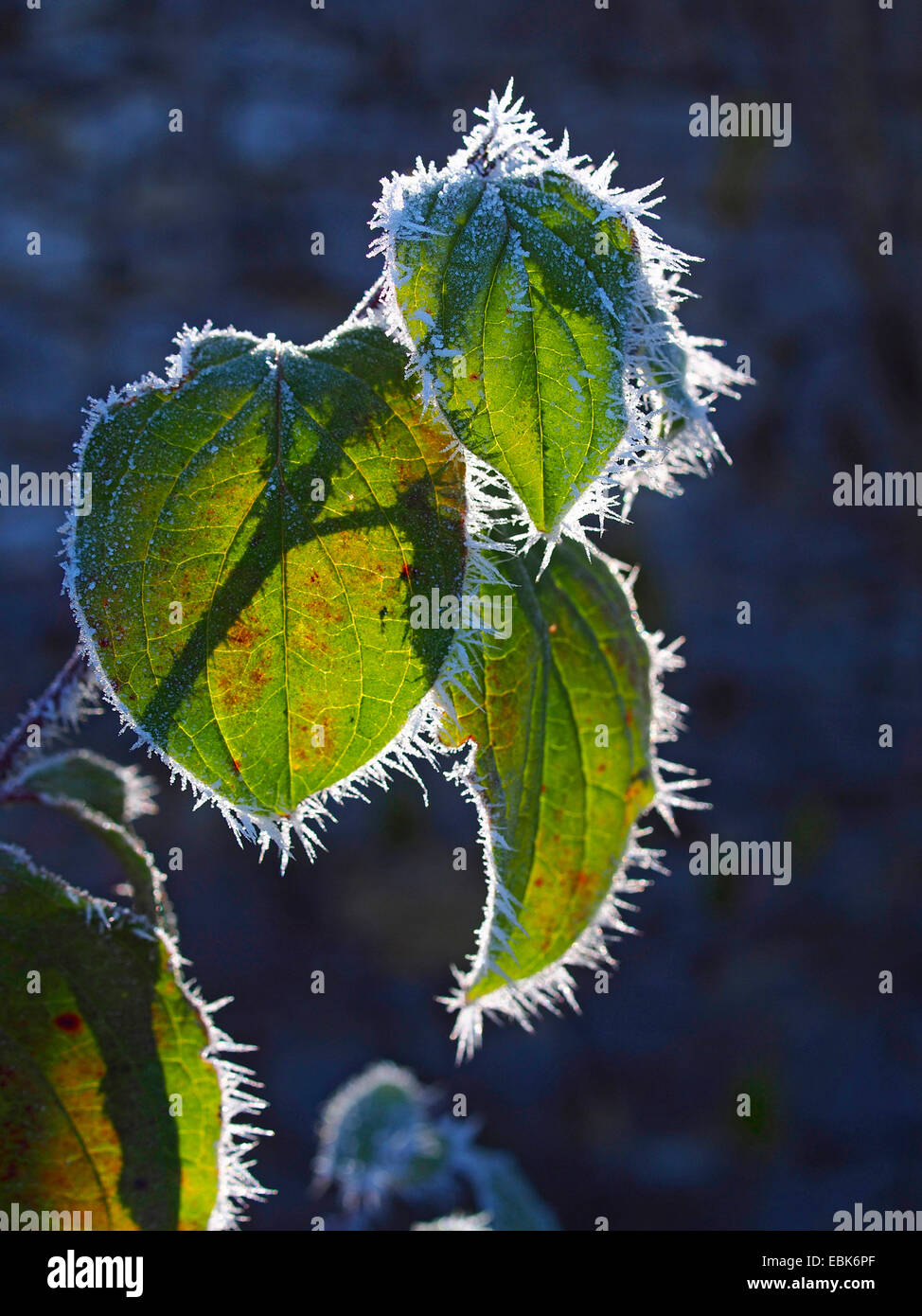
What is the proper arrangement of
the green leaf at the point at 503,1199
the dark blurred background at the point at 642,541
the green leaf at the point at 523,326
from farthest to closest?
the dark blurred background at the point at 642,541
the green leaf at the point at 503,1199
the green leaf at the point at 523,326

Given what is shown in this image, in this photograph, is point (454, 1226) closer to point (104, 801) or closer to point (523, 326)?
point (104, 801)

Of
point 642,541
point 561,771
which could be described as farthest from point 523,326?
point 642,541

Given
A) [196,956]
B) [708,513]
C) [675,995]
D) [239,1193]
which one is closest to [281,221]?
[708,513]

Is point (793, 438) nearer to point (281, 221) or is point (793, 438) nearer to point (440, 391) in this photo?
point (281, 221)

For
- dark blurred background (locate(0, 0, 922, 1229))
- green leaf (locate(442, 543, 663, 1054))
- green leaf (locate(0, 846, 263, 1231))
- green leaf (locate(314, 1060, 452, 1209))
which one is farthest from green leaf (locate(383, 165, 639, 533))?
dark blurred background (locate(0, 0, 922, 1229))

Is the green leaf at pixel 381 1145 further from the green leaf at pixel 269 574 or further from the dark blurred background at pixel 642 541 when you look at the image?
the dark blurred background at pixel 642 541

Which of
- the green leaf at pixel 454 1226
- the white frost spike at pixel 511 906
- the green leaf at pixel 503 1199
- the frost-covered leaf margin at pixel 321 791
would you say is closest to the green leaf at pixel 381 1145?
the green leaf at pixel 503 1199
